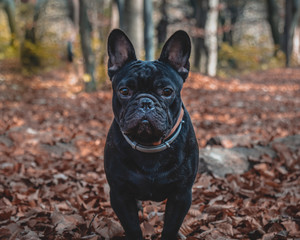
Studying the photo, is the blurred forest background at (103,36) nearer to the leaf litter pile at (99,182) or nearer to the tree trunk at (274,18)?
the tree trunk at (274,18)

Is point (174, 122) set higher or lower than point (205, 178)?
higher

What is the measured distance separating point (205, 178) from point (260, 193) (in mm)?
695

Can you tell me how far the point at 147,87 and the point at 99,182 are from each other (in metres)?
2.33

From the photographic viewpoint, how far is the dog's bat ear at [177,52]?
2473 millimetres

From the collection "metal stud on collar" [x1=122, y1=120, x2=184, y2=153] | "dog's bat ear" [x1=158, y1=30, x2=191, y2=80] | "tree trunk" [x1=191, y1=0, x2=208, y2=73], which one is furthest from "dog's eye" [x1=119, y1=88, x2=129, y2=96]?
"tree trunk" [x1=191, y1=0, x2=208, y2=73]

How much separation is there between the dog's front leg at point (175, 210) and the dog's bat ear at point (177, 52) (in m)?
0.96

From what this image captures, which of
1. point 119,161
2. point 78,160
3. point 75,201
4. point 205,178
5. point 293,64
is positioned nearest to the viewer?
point 119,161

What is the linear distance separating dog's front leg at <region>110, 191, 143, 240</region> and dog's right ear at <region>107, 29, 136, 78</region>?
38.7 inches

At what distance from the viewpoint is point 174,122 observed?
2.34m

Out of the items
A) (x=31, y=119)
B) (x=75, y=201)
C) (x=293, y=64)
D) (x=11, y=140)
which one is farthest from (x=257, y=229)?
(x=293, y=64)

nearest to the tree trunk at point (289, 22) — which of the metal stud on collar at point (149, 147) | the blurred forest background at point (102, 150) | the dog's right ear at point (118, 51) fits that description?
the blurred forest background at point (102, 150)

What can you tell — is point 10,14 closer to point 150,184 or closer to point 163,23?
point 163,23

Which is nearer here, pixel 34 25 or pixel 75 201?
pixel 75 201

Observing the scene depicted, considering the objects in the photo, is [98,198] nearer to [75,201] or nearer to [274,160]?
[75,201]
